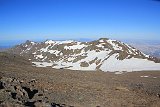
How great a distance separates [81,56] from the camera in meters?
80.1

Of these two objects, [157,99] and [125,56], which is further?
[125,56]

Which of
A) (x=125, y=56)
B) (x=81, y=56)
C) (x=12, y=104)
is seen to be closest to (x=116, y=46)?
(x=81, y=56)

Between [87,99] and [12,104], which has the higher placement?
[12,104]

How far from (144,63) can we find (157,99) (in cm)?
3433

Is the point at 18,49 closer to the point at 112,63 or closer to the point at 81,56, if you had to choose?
the point at 81,56

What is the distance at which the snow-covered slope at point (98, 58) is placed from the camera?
5628cm

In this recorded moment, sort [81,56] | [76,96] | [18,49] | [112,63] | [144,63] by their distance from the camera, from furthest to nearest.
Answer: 1. [18,49]
2. [81,56]
3. [112,63]
4. [144,63]
5. [76,96]

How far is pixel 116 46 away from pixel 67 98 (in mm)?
71815

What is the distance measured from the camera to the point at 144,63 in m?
55.3

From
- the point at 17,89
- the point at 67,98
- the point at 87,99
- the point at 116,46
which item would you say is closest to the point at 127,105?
the point at 87,99

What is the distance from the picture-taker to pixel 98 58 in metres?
69.6

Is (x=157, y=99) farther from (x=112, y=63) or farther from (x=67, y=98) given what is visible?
(x=112, y=63)

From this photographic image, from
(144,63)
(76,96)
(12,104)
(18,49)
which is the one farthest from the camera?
(18,49)

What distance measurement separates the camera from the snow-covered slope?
5628 cm
